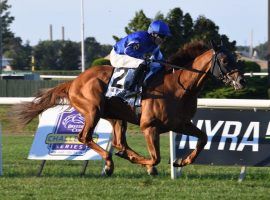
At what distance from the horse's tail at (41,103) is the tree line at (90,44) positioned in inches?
122

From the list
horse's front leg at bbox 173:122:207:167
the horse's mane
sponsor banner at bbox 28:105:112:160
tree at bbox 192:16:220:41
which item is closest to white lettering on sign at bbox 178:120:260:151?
horse's front leg at bbox 173:122:207:167

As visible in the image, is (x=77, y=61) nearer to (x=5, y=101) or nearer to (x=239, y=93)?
(x=239, y=93)

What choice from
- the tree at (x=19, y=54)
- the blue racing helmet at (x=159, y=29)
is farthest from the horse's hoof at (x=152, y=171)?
the tree at (x=19, y=54)

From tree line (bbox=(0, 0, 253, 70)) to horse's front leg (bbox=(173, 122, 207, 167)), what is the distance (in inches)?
128

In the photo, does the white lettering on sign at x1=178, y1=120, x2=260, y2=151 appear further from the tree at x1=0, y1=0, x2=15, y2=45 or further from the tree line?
the tree at x1=0, y1=0, x2=15, y2=45

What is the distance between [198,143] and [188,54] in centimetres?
110

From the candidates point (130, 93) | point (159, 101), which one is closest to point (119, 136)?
point (130, 93)

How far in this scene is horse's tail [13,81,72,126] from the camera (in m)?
10.5

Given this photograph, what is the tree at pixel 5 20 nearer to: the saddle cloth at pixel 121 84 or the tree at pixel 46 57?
the tree at pixel 46 57

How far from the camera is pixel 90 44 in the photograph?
279ft

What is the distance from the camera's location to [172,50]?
85.6 ft

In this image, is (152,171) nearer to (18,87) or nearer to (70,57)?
(18,87)

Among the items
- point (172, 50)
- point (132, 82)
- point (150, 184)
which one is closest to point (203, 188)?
point (150, 184)

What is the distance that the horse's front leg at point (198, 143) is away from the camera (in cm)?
938
